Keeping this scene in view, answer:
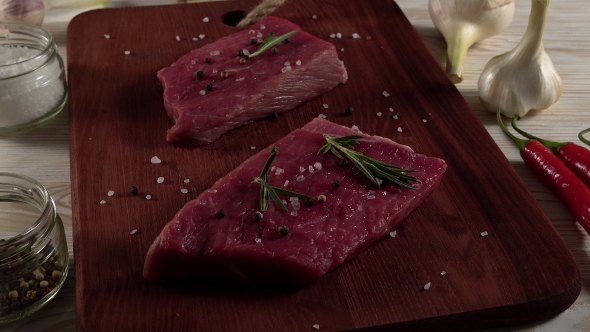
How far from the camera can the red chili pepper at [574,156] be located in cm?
316

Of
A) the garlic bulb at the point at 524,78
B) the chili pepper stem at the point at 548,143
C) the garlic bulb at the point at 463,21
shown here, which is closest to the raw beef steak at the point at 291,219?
the chili pepper stem at the point at 548,143

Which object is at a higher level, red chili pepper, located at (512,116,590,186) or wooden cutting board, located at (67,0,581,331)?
red chili pepper, located at (512,116,590,186)

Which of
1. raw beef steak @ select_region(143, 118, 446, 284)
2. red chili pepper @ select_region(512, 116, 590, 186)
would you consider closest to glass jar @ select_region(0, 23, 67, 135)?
raw beef steak @ select_region(143, 118, 446, 284)

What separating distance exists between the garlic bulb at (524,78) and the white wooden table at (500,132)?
124mm

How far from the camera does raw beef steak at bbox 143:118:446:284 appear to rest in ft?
8.35

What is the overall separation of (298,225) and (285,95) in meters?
0.98

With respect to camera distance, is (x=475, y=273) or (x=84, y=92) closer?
(x=475, y=273)

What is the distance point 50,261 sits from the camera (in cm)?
253

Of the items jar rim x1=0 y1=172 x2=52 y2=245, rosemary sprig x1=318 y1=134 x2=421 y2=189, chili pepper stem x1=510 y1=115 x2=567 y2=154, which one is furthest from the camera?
chili pepper stem x1=510 y1=115 x2=567 y2=154

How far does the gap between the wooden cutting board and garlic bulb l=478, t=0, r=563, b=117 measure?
224mm

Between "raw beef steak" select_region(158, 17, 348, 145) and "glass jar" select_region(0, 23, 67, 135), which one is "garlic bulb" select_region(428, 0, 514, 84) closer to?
"raw beef steak" select_region(158, 17, 348, 145)

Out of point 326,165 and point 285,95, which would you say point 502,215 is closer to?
point 326,165

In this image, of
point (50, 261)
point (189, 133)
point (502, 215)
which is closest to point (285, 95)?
point (189, 133)

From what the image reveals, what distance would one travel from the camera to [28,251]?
2.39m
